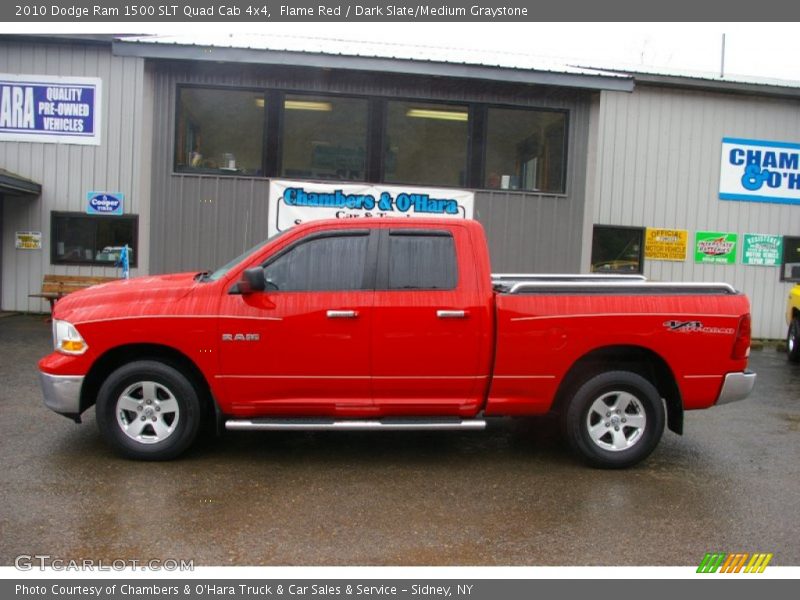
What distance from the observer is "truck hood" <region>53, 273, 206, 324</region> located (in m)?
5.03

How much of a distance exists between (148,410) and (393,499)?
205cm

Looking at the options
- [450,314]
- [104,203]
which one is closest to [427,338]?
[450,314]

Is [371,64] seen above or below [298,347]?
above

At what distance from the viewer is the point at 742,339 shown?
5.24 m

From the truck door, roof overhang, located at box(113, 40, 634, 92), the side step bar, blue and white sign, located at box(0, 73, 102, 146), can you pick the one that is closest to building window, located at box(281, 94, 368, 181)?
roof overhang, located at box(113, 40, 634, 92)

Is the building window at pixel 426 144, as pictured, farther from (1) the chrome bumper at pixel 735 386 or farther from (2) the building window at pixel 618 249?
(1) the chrome bumper at pixel 735 386

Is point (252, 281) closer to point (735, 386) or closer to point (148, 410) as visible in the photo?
point (148, 410)

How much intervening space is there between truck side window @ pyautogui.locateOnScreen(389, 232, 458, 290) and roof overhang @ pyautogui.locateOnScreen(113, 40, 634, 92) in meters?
6.34

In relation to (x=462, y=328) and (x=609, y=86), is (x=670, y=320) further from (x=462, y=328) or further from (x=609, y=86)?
(x=609, y=86)

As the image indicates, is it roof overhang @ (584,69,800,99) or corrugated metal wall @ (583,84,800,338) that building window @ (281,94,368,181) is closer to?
corrugated metal wall @ (583,84,800,338)

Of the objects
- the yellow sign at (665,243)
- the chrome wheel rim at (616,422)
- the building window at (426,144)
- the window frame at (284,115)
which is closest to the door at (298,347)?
the chrome wheel rim at (616,422)

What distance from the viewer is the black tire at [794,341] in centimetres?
1179

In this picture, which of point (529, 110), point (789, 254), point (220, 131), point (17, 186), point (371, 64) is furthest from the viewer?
point (789, 254)

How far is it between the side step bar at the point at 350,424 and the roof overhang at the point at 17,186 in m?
9.55
